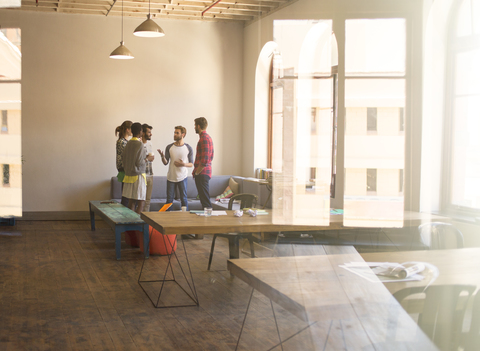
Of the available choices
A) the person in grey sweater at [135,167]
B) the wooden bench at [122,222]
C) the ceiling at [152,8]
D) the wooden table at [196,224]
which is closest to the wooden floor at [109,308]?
the wooden table at [196,224]

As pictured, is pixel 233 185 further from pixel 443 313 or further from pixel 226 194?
pixel 443 313

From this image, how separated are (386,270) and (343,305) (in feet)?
0.47

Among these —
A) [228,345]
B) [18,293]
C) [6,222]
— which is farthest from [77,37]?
[228,345]

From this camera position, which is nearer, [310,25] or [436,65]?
[436,65]

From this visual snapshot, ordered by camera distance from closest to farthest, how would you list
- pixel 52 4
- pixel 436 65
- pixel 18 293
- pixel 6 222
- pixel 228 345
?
pixel 436 65 < pixel 228 345 < pixel 18 293 < pixel 6 222 < pixel 52 4

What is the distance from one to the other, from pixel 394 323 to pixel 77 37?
7.82 m

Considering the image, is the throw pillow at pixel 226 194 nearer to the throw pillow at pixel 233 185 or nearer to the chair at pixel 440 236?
the throw pillow at pixel 233 185

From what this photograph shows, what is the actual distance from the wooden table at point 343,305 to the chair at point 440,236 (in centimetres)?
17

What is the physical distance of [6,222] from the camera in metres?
6.83

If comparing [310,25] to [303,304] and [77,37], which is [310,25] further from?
[77,37]

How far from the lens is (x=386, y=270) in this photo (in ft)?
3.94

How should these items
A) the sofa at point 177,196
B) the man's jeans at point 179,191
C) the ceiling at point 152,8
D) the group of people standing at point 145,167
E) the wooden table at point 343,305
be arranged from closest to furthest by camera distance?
the wooden table at point 343,305 < the group of people standing at point 145,167 < the man's jeans at point 179,191 < the ceiling at point 152,8 < the sofa at point 177,196

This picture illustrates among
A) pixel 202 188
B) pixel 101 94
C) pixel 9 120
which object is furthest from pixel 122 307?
pixel 101 94

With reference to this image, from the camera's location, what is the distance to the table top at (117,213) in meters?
5.12
